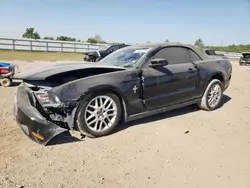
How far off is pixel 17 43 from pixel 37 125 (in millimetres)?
25796

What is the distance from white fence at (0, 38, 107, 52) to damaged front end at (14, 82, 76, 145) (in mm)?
24830

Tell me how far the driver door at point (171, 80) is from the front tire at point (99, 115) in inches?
24.3

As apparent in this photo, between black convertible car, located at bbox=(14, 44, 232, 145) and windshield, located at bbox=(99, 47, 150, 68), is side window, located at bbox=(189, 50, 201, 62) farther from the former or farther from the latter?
windshield, located at bbox=(99, 47, 150, 68)

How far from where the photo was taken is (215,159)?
3082mm

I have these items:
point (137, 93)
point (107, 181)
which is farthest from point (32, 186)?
point (137, 93)

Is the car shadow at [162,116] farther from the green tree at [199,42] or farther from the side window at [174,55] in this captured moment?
the green tree at [199,42]

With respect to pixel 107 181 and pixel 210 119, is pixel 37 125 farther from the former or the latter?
pixel 210 119

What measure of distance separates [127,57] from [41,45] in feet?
83.9

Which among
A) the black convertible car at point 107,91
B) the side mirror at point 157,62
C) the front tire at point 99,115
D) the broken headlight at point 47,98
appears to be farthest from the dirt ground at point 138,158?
the side mirror at point 157,62

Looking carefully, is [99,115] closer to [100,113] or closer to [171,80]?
[100,113]

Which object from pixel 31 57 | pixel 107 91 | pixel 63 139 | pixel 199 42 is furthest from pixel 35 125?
pixel 199 42

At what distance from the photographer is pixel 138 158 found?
3.05 m

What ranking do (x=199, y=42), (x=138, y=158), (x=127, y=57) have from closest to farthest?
(x=138, y=158) → (x=127, y=57) → (x=199, y=42)

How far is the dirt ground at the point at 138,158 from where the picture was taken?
2.57 meters
